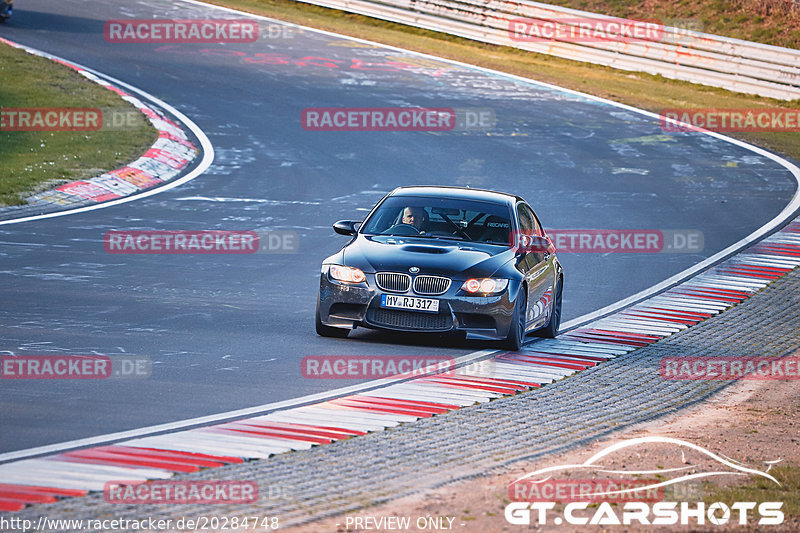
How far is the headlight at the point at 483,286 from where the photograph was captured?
1199cm

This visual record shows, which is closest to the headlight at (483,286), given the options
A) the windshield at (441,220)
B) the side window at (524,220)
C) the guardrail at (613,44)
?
the windshield at (441,220)

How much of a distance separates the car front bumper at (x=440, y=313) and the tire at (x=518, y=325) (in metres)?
0.06

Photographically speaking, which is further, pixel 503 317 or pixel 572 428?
pixel 503 317

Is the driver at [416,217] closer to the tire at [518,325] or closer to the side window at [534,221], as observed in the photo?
the tire at [518,325]

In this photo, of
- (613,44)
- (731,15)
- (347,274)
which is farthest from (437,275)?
(731,15)

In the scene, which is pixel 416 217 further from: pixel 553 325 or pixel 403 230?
pixel 553 325

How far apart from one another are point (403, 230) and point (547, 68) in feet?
78.1

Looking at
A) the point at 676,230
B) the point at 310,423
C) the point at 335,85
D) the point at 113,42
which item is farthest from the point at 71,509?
the point at 113,42

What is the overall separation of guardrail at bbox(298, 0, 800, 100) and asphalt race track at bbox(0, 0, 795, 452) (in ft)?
12.6

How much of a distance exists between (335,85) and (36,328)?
67.0 ft

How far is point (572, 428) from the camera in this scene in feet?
30.2

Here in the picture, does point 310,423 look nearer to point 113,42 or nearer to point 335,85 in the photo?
point 335,85

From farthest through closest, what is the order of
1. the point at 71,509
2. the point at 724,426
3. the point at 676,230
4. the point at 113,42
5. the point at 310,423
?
the point at 113,42 → the point at 676,230 → the point at 724,426 → the point at 310,423 → the point at 71,509

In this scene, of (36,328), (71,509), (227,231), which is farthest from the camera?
(227,231)
